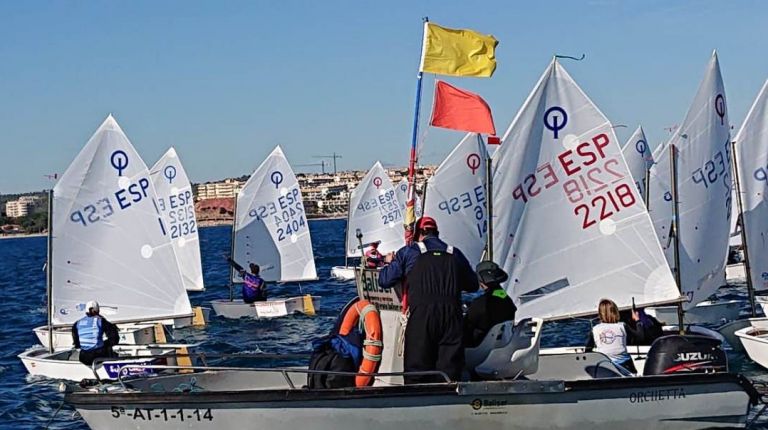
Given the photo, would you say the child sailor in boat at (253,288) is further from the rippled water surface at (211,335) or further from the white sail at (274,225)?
the white sail at (274,225)

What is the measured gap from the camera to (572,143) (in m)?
15.0

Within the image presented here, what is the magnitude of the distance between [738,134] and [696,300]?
2966mm

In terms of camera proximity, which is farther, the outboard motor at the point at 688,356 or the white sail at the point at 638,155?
the white sail at the point at 638,155

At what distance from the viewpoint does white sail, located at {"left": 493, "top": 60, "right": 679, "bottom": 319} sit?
1493 centimetres

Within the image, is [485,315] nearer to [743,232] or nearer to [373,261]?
[373,261]

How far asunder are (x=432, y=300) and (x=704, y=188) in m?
10.3

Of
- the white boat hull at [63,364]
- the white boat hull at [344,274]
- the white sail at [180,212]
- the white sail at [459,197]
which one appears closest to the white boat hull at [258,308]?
the white sail at [180,212]

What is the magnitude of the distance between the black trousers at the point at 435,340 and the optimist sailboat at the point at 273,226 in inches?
797

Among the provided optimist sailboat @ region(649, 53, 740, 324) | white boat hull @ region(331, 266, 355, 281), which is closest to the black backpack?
optimist sailboat @ region(649, 53, 740, 324)

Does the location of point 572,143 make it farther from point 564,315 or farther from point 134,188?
point 134,188

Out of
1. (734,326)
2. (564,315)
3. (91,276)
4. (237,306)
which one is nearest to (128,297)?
(91,276)

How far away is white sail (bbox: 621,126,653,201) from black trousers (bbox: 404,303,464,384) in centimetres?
2208

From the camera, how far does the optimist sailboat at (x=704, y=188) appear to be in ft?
Result: 60.7

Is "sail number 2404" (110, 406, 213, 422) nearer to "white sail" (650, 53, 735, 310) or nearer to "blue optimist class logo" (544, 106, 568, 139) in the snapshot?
"blue optimist class logo" (544, 106, 568, 139)
